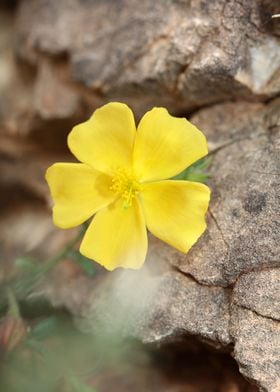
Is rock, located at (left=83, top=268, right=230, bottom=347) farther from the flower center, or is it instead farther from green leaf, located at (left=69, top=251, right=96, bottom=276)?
the flower center

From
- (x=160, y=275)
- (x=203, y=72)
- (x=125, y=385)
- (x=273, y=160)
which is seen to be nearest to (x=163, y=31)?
(x=203, y=72)

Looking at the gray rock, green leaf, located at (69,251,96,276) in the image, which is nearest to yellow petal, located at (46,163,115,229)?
green leaf, located at (69,251,96,276)

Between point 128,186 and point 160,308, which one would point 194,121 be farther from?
point 160,308

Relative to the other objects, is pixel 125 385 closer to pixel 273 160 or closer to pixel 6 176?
pixel 273 160

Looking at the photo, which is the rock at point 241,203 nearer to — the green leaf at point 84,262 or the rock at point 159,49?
the rock at point 159,49

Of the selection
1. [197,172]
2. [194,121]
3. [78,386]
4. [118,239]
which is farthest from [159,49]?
[78,386]

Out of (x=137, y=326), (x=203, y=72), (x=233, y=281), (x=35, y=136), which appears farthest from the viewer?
(x=35, y=136)
